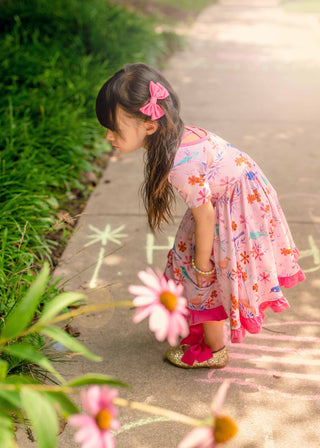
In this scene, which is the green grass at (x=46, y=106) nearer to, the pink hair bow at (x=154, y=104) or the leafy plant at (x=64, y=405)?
the pink hair bow at (x=154, y=104)

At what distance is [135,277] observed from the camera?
109 inches

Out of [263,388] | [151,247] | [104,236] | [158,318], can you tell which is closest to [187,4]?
[104,236]

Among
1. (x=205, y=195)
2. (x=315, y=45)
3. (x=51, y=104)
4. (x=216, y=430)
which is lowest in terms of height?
(x=315, y=45)

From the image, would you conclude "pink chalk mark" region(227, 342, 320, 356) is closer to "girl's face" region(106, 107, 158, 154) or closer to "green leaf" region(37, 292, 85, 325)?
"girl's face" region(106, 107, 158, 154)

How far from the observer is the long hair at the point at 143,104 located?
1716 millimetres

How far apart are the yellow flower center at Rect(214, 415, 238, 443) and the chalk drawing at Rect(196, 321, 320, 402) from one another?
1.32 m

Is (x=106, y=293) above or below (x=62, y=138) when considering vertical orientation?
A: below

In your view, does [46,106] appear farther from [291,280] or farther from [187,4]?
[187,4]

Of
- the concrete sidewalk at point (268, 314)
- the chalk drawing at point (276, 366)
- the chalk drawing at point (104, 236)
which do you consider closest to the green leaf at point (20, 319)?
the concrete sidewalk at point (268, 314)

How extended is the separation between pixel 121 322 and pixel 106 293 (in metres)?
0.24

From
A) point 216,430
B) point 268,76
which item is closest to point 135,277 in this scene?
point 216,430

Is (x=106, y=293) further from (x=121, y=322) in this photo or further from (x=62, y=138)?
(x=62, y=138)

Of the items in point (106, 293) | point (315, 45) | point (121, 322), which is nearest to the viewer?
point (121, 322)

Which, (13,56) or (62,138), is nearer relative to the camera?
(62,138)
